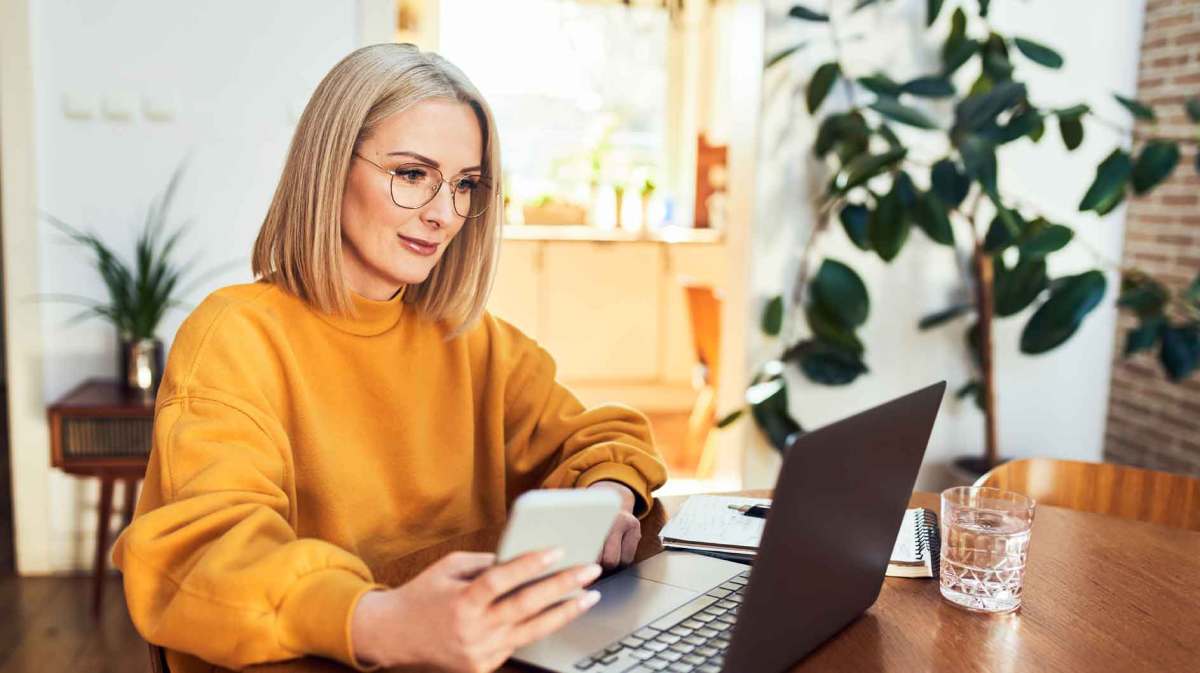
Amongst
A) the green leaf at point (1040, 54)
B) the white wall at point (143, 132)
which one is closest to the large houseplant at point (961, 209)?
the green leaf at point (1040, 54)

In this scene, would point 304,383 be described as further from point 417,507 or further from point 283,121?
point 283,121

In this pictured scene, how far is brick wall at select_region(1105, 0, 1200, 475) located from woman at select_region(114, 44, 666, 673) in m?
2.99

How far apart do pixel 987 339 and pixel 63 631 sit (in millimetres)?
2783

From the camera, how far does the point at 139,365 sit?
312 centimetres

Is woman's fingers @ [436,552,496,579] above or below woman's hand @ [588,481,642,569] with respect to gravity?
above

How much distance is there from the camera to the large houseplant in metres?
2.91

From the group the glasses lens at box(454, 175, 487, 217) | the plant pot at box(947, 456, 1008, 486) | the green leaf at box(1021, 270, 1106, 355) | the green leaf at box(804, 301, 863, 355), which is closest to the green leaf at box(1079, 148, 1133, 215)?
the green leaf at box(1021, 270, 1106, 355)

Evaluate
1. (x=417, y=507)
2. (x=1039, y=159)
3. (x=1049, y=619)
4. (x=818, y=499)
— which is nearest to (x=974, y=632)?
(x=1049, y=619)

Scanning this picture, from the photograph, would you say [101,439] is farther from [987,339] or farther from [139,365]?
[987,339]

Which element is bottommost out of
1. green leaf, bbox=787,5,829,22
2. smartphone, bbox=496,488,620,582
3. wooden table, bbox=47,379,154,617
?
wooden table, bbox=47,379,154,617

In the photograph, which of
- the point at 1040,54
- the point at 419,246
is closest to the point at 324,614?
the point at 419,246

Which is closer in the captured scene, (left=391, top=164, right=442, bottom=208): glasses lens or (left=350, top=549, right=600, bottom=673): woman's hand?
(left=350, top=549, right=600, bottom=673): woman's hand

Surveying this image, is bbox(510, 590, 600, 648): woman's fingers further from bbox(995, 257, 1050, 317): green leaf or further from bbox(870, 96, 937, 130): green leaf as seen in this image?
bbox(995, 257, 1050, 317): green leaf

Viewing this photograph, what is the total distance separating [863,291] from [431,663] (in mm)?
2601
